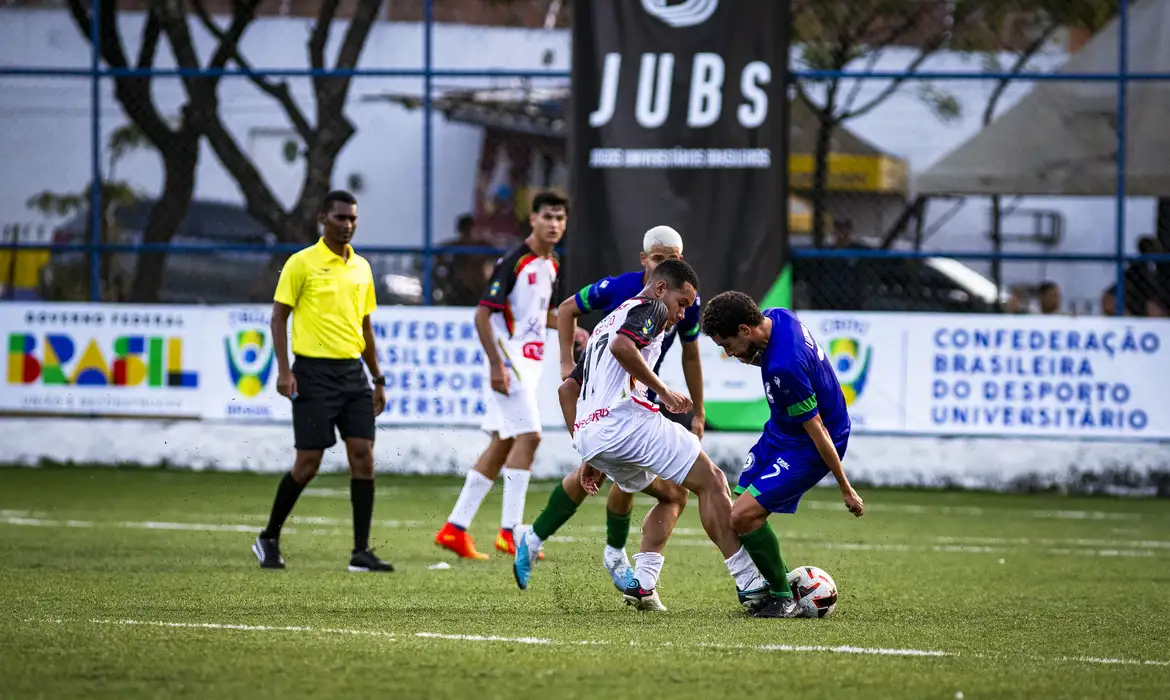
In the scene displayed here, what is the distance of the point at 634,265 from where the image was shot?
15.7 meters

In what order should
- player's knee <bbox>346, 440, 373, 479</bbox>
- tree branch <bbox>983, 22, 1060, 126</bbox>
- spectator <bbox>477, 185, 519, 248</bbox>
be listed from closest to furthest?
player's knee <bbox>346, 440, 373, 479</bbox> → tree branch <bbox>983, 22, 1060, 126</bbox> → spectator <bbox>477, 185, 519, 248</bbox>

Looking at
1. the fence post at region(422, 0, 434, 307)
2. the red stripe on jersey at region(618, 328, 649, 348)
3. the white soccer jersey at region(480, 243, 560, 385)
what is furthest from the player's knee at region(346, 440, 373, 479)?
the fence post at region(422, 0, 434, 307)

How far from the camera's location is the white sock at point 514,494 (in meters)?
10.8

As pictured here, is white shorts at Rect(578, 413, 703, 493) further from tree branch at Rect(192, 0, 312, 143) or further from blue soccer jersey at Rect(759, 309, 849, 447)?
tree branch at Rect(192, 0, 312, 143)

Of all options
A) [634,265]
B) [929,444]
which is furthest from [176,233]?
[929,444]

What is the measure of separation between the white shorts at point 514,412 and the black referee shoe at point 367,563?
1.32m

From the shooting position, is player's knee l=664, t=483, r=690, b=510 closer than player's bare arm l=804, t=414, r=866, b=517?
No

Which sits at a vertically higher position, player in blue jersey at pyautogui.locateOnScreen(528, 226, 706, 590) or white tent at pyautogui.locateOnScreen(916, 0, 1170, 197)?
white tent at pyautogui.locateOnScreen(916, 0, 1170, 197)

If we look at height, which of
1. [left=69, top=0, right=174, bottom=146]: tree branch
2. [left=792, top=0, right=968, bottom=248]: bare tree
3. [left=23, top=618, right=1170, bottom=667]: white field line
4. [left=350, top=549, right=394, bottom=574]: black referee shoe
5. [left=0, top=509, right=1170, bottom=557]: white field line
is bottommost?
[left=0, top=509, right=1170, bottom=557]: white field line

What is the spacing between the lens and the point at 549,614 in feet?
26.9

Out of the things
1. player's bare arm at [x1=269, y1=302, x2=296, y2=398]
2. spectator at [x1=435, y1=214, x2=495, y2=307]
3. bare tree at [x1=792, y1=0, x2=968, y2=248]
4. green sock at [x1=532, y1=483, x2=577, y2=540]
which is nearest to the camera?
green sock at [x1=532, y1=483, x2=577, y2=540]

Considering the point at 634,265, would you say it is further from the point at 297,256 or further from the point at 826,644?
the point at 826,644

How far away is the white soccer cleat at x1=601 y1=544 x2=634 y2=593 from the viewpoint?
8578mm

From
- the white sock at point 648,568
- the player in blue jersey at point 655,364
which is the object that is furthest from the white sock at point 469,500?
the white sock at point 648,568
